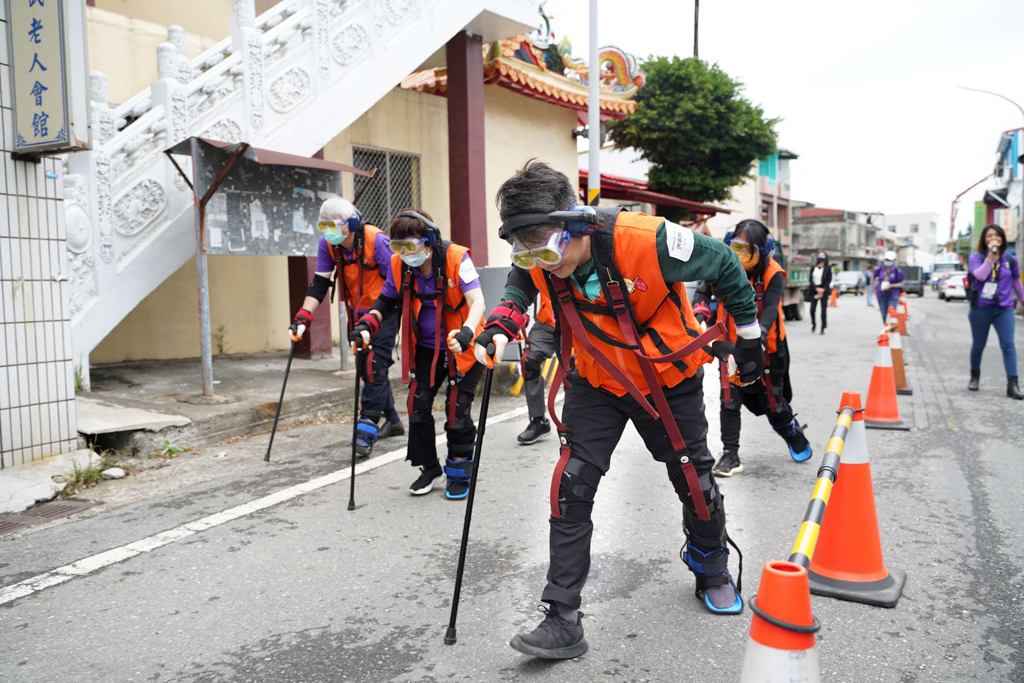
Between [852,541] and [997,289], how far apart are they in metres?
6.43

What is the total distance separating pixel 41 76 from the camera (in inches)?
205

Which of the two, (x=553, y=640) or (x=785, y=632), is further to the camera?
(x=553, y=640)

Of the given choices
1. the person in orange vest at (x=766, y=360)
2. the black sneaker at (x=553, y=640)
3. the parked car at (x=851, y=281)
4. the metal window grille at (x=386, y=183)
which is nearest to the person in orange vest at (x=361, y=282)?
the person in orange vest at (x=766, y=360)

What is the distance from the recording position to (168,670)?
9.55 feet

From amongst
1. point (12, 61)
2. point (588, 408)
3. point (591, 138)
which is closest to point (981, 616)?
point (588, 408)

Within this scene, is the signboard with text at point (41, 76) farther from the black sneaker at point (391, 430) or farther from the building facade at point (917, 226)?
the building facade at point (917, 226)

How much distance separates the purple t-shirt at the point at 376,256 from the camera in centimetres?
624

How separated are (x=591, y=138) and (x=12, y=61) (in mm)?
9157

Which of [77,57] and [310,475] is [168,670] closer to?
[310,475]

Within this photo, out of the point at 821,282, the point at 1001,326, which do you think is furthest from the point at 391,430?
the point at 821,282

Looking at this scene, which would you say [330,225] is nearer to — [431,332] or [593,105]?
[431,332]

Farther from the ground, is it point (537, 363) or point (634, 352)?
point (634, 352)

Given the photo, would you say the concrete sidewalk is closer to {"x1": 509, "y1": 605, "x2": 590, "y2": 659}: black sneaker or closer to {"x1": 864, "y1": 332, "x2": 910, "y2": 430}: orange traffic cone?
{"x1": 509, "y1": 605, "x2": 590, "y2": 659}: black sneaker

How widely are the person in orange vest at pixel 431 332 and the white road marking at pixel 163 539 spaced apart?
0.76 metres
